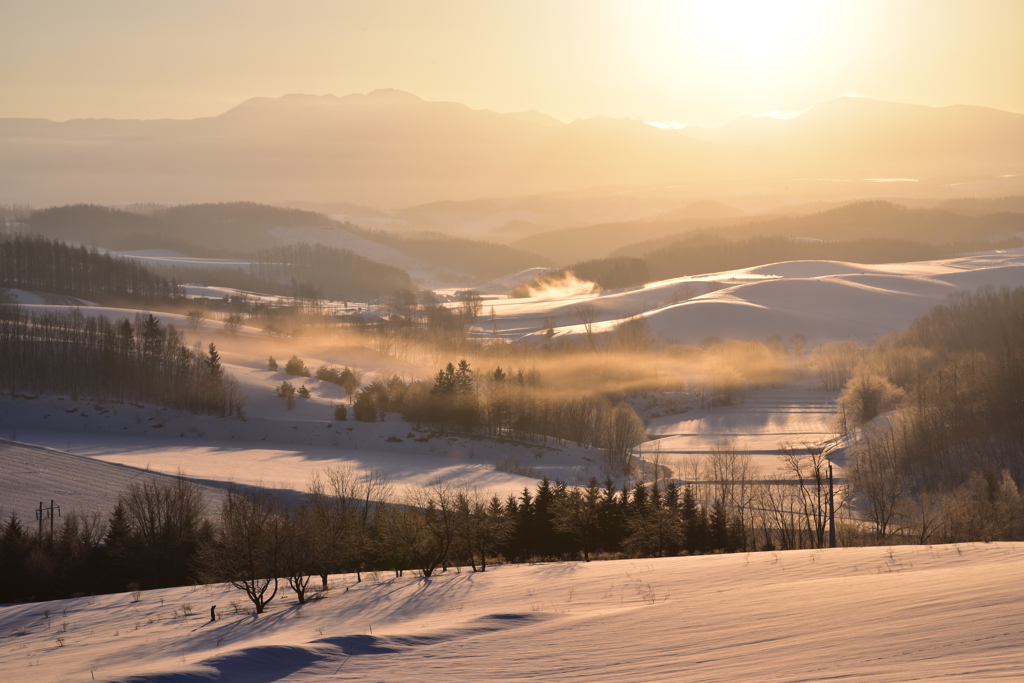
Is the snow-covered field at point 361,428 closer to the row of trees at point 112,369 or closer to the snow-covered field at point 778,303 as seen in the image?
the snow-covered field at point 778,303

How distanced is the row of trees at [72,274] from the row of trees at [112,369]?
6311 cm

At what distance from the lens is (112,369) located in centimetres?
8038

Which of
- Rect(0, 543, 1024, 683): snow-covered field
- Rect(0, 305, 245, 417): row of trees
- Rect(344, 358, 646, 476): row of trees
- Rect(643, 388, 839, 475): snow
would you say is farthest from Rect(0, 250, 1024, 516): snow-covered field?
Rect(0, 543, 1024, 683): snow-covered field

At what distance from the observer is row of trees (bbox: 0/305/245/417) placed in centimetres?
7675

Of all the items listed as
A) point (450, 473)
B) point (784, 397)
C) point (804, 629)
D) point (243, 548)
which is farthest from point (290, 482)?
point (784, 397)

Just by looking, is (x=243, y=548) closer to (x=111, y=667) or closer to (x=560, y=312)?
(x=111, y=667)

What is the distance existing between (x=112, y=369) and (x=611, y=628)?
253 ft

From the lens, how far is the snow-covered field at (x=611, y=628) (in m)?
13.5

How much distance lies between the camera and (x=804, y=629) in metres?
15.6

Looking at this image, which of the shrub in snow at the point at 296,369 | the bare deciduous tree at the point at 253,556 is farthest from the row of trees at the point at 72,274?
the bare deciduous tree at the point at 253,556

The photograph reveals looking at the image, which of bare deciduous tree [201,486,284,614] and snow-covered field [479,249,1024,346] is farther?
snow-covered field [479,249,1024,346]

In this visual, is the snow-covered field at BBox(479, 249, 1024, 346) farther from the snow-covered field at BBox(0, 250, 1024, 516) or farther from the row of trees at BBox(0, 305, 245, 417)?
the row of trees at BBox(0, 305, 245, 417)

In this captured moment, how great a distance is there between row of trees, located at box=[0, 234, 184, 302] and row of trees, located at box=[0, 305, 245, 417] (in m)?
63.1

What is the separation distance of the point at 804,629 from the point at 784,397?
287ft
